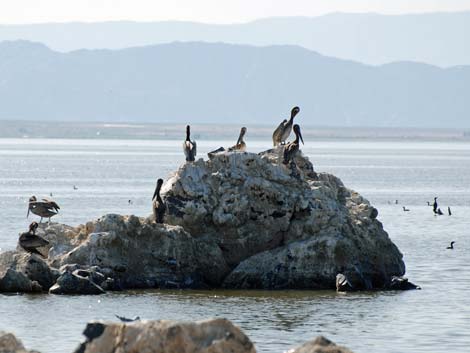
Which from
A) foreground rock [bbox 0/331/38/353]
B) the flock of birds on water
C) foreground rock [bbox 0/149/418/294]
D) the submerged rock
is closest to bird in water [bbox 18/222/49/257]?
the flock of birds on water

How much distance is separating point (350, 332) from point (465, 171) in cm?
9531

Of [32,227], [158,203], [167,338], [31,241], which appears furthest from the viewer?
[158,203]

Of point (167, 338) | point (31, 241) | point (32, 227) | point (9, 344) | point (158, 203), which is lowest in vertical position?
point (9, 344)

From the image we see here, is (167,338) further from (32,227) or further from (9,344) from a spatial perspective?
(32,227)

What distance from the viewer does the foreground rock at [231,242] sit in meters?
29.6

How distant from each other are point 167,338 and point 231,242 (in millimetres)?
16274

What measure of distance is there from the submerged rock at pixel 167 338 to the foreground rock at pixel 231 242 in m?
13.6

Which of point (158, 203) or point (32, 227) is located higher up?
point (158, 203)

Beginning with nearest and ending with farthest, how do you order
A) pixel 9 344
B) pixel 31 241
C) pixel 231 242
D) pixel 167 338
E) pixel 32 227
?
pixel 167 338 → pixel 9 344 → pixel 31 241 → pixel 32 227 → pixel 231 242

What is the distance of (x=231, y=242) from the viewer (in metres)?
31.1

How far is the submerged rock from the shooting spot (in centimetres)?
1479

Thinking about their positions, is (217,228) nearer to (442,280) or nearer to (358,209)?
(358,209)

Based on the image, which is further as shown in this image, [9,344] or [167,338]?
[9,344]

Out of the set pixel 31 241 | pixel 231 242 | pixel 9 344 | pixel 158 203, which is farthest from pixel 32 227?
pixel 9 344
